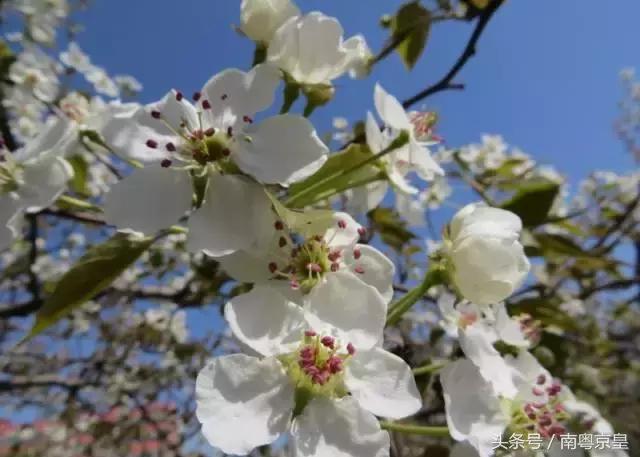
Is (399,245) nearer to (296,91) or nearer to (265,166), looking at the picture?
(296,91)

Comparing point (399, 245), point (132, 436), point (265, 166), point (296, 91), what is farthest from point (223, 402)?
point (132, 436)

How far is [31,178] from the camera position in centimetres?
84

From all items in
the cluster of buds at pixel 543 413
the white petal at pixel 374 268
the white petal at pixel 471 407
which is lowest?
the cluster of buds at pixel 543 413

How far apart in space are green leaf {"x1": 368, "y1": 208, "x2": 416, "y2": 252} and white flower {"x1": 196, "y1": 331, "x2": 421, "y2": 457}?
3.12ft

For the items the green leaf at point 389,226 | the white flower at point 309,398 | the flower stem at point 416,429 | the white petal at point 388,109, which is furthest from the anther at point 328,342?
the green leaf at point 389,226

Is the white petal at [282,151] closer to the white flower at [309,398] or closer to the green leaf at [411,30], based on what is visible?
the white flower at [309,398]

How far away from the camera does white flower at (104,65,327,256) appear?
0.68m

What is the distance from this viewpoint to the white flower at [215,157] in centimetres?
68

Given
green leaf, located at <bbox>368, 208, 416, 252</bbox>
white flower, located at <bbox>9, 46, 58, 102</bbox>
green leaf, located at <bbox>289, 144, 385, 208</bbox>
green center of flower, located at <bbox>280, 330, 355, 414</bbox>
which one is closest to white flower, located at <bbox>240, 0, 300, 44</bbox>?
green leaf, located at <bbox>289, 144, 385, 208</bbox>

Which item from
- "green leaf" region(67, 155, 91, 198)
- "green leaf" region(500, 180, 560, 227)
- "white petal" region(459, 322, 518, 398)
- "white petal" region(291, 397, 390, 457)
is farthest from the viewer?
"green leaf" region(500, 180, 560, 227)

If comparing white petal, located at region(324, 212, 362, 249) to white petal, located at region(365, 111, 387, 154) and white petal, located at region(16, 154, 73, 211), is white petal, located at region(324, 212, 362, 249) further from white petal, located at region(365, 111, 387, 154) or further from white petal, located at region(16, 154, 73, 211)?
white petal, located at region(16, 154, 73, 211)

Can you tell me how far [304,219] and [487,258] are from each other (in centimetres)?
22

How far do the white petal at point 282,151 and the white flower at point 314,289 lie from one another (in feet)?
0.20

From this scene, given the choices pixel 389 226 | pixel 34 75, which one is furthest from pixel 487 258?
pixel 34 75
